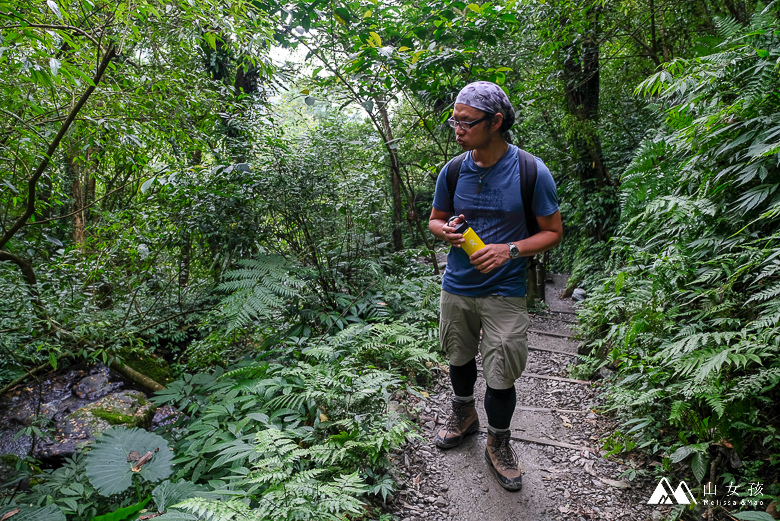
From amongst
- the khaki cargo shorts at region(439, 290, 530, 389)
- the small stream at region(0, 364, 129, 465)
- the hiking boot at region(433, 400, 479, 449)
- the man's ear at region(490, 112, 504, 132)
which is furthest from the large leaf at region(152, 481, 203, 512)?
the small stream at region(0, 364, 129, 465)

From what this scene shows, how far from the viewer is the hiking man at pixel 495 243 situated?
8.29ft

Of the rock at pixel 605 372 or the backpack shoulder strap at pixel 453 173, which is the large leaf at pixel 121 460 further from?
the rock at pixel 605 372

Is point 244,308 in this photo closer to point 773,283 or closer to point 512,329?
point 512,329

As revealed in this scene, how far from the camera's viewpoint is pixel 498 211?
263 cm

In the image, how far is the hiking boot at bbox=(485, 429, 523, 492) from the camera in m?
2.71

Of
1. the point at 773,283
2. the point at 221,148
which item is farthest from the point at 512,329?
the point at 221,148

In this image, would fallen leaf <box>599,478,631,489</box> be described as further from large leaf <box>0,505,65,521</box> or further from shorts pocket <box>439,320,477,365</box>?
large leaf <box>0,505,65,521</box>

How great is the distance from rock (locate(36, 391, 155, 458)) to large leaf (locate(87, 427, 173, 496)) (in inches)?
66.1

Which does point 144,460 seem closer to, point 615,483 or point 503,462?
point 503,462

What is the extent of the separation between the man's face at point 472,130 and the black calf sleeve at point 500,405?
5.38 feet

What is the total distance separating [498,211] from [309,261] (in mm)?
2634

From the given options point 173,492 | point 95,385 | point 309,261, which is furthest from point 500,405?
point 95,385

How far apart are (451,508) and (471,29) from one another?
4.81 metres

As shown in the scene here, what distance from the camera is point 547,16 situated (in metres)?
6.27
